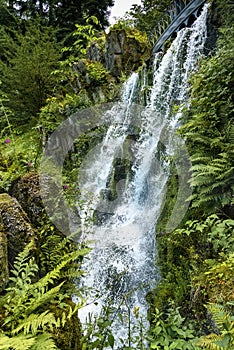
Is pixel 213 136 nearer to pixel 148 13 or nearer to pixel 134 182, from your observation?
pixel 134 182

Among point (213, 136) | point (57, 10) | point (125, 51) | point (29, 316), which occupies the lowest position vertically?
point (29, 316)

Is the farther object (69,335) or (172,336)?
(172,336)

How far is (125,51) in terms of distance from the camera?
29.0ft

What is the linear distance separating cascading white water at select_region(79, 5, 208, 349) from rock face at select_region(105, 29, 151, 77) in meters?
0.60

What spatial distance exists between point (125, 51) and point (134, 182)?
15.8 ft

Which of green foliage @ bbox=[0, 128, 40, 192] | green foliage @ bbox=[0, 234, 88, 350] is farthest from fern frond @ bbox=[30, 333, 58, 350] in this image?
green foliage @ bbox=[0, 128, 40, 192]

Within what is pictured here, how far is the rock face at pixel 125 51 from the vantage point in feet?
28.8

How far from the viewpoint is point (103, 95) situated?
8695 millimetres

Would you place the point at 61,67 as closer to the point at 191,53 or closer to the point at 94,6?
the point at 191,53

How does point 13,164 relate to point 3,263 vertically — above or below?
above

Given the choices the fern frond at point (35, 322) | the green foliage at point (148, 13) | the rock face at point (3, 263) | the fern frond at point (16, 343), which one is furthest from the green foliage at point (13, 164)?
the green foliage at point (148, 13)

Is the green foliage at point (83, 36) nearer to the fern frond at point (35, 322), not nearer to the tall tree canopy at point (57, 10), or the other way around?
the tall tree canopy at point (57, 10)

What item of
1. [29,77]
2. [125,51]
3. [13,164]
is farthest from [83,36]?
[13,164]

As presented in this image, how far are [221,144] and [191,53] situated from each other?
4.44 m
